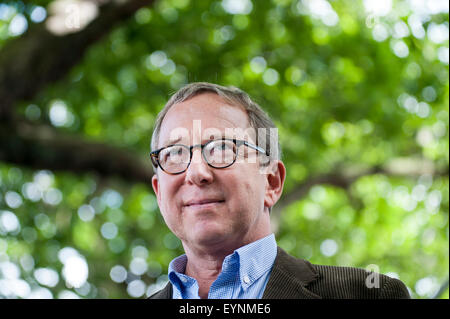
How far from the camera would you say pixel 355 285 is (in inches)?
49.4

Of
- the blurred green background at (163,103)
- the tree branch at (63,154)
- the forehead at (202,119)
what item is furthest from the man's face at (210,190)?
the tree branch at (63,154)

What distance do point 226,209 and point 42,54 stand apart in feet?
8.13

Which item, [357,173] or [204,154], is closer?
[204,154]

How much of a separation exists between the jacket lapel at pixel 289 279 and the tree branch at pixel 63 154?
262cm

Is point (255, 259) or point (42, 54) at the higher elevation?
point (42, 54)

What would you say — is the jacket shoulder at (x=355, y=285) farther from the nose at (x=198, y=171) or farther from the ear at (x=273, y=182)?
the nose at (x=198, y=171)

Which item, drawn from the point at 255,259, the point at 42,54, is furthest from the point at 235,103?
the point at 42,54

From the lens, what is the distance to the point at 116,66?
449 cm

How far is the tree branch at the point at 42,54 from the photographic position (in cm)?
330

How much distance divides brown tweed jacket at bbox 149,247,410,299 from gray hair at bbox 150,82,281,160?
29 centimetres

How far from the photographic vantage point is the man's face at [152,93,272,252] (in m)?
1.23

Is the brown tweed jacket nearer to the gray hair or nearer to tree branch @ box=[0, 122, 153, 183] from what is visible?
the gray hair

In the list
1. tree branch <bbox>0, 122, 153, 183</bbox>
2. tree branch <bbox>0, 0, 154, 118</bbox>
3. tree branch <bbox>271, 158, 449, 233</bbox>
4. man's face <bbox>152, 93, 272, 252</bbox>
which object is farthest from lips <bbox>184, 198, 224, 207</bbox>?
tree branch <bbox>271, 158, 449, 233</bbox>

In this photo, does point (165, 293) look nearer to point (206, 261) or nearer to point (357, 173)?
point (206, 261)
